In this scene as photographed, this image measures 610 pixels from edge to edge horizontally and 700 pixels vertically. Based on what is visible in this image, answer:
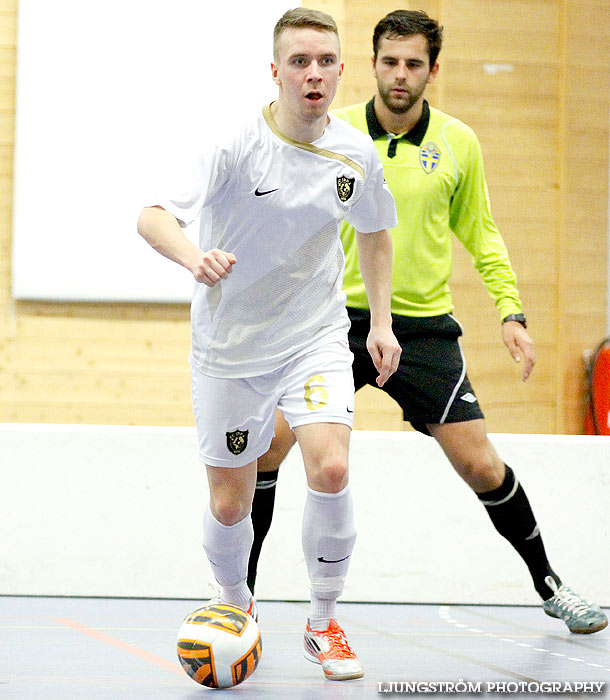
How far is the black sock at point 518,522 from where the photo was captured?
3988 millimetres

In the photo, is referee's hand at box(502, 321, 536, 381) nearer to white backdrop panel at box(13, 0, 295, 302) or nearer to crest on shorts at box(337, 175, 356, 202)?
crest on shorts at box(337, 175, 356, 202)

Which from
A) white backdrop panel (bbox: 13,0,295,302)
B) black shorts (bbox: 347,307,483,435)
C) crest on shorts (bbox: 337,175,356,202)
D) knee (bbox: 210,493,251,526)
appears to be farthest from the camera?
white backdrop panel (bbox: 13,0,295,302)

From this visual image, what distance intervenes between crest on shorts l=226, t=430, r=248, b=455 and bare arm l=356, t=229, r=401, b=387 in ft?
1.48

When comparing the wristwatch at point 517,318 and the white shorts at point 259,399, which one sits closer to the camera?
the white shorts at point 259,399

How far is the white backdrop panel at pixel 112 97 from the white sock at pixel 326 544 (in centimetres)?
364

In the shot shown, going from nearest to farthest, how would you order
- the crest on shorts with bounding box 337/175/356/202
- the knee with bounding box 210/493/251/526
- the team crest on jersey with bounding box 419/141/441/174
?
the crest on shorts with bounding box 337/175/356/202 < the knee with bounding box 210/493/251/526 < the team crest on jersey with bounding box 419/141/441/174

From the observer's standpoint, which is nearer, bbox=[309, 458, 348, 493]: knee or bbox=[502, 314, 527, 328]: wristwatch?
bbox=[309, 458, 348, 493]: knee

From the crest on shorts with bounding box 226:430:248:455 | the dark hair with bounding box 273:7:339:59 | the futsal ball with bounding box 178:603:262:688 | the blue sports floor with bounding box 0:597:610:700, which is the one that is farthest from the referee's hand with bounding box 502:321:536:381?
the futsal ball with bounding box 178:603:262:688

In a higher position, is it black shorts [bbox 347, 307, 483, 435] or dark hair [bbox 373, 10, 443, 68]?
dark hair [bbox 373, 10, 443, 68]

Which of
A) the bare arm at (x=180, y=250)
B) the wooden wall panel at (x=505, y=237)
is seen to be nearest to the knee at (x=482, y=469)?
the bare arm at (x=180, y=250)

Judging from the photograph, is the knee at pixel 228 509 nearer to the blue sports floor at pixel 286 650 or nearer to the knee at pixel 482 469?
the blue sports floor at pixel 286 650

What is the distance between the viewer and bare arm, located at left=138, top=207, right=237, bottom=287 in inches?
101

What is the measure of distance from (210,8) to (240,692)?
4522 millimetres

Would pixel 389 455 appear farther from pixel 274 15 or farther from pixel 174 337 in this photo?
pixel 274 15
